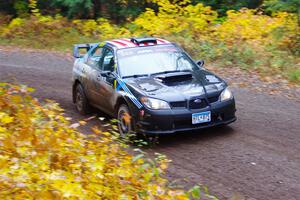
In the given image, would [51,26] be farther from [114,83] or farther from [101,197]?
[101,197]

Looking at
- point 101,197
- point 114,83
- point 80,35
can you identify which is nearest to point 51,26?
point 80,35

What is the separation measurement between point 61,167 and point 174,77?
15.0 ft

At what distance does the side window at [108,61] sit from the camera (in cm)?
1034

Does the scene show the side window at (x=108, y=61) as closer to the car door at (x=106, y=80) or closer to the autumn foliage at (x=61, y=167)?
the car door at (x=106, y=80)

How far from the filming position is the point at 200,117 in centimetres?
910

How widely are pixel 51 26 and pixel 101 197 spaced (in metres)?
17.7

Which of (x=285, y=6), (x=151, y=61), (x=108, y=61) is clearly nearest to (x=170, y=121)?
(x=151, y=61)

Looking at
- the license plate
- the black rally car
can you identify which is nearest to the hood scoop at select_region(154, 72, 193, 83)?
the black rally car

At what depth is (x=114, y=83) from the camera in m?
9.91

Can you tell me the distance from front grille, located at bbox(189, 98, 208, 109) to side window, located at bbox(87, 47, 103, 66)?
2.80 m

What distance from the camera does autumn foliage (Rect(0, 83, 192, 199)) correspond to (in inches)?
179

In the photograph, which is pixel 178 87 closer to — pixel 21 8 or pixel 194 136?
pixel 194 136

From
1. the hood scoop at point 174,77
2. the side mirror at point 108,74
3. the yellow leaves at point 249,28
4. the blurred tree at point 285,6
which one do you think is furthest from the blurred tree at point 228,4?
the side mirror at point 108,74

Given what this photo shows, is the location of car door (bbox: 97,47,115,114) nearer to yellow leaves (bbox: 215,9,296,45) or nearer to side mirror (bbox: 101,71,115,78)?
side mirror (bbox: 101,71,115,78)
